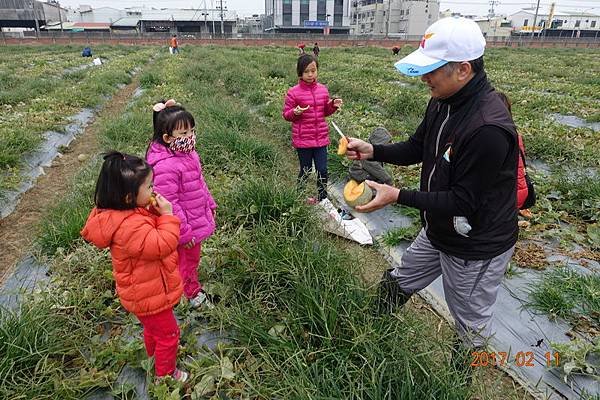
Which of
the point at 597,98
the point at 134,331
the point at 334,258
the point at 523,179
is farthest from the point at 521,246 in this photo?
the point at 597,98

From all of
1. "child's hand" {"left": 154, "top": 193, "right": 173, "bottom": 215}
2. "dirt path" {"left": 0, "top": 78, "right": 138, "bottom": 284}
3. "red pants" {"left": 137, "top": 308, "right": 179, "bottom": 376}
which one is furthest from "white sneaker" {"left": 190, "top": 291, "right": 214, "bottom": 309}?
"dirt path" {"left": 0, "top": 78, "right": 138, "bottom": 284}

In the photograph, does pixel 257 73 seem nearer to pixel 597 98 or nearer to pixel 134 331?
pixel 597 98

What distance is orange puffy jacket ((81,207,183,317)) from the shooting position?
196 centimetres

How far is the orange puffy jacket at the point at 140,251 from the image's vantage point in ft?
6.42

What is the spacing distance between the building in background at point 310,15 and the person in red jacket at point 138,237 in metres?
75.0

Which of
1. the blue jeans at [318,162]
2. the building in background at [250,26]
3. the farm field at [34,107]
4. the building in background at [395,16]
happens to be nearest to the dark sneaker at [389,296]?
the blue jeans at [318,162]

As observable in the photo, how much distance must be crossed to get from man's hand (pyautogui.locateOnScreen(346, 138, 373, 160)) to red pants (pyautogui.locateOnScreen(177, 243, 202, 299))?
1.32m

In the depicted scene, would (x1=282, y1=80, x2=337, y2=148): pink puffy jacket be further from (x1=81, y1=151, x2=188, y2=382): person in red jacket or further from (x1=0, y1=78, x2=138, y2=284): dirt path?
(x1=0, y1=78, x2=138, y2=284): dirt path

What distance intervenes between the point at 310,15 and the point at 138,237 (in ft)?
253

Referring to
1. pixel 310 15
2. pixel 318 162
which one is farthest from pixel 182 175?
pixel 310 15

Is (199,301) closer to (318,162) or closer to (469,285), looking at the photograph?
(469,285)

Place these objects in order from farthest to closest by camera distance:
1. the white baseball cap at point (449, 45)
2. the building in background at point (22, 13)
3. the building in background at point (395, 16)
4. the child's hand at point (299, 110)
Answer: the building in background at point (395, 16), the building in background at point (22, 13), the child's hand at point (299, 110), the white baseball cap at point (449, 45)

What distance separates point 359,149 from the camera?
2643 mm

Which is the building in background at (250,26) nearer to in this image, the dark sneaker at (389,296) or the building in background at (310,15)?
the building in background at (310,15)
